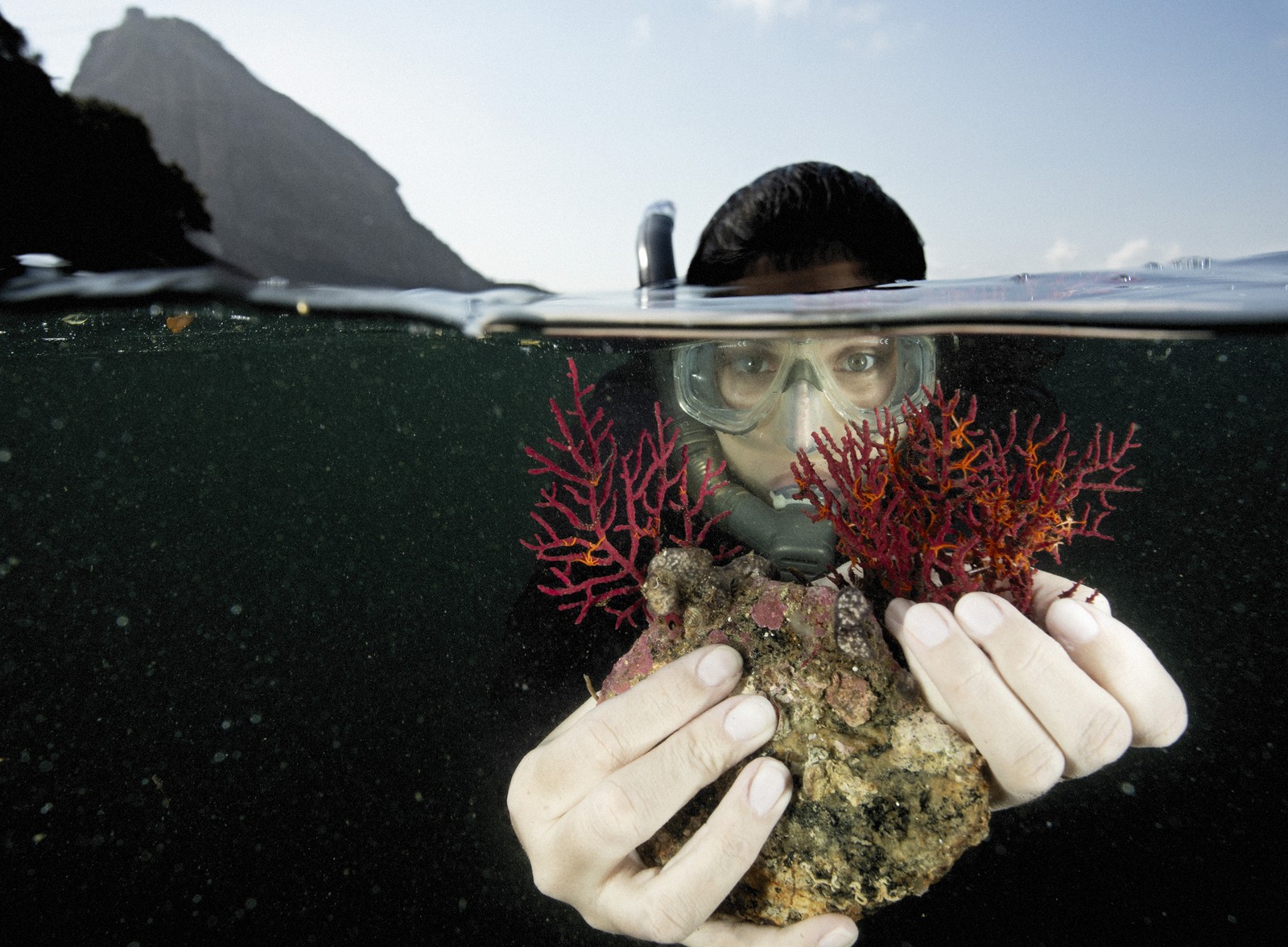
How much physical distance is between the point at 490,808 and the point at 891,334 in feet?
53.7

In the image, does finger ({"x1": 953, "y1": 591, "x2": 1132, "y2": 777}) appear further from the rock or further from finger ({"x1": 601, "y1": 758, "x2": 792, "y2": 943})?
finger ({"x1": 601, "y1": 758, "x2": 792, "y2": 943})

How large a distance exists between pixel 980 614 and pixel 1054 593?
668 mm

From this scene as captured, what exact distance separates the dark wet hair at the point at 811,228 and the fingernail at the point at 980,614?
3189 millimetres

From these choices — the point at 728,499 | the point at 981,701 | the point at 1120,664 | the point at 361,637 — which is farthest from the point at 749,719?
the point at 361,637

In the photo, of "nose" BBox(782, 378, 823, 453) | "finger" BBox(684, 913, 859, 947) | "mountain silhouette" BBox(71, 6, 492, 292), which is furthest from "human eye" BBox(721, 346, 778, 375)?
"finger" BBox(684, 913, 859, 947)

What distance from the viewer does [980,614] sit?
6.29 ft

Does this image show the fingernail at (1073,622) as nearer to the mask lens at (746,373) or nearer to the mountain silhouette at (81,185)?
the mask lens at (746,373)

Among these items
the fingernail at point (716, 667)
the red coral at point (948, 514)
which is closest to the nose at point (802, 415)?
the red coral at point (948, 514)

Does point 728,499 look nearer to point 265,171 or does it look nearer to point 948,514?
point 948,514

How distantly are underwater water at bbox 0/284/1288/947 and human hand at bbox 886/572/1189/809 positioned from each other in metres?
4.01

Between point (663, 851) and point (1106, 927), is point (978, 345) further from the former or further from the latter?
point (1106, 927)

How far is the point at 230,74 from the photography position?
5531mm

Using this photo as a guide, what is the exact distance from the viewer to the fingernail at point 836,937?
1.99 metres

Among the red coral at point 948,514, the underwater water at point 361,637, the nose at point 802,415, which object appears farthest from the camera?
the underwater water at point 361,637
